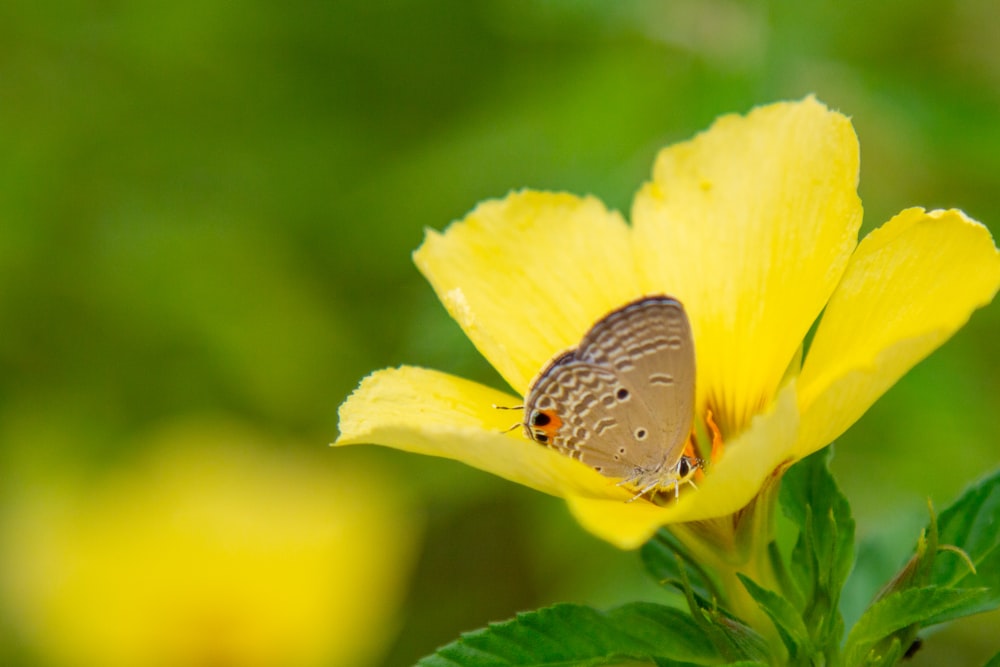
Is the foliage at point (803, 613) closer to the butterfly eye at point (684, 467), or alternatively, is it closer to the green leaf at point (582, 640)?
the green leaf at point (582, 640)

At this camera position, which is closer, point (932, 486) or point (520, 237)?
point (520, 237)

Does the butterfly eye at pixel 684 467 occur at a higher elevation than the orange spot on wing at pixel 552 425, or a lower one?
lower

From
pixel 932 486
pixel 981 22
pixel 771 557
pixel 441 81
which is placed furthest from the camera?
pixel 441 81

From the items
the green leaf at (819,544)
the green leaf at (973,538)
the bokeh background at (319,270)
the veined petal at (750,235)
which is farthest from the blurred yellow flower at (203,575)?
the green leaf at (973,538)

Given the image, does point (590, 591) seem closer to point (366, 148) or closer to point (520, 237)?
point (520, 237)

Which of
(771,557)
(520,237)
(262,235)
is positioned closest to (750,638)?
(771,557)

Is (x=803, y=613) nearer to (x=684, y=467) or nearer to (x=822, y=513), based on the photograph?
(x=822, y=513)
